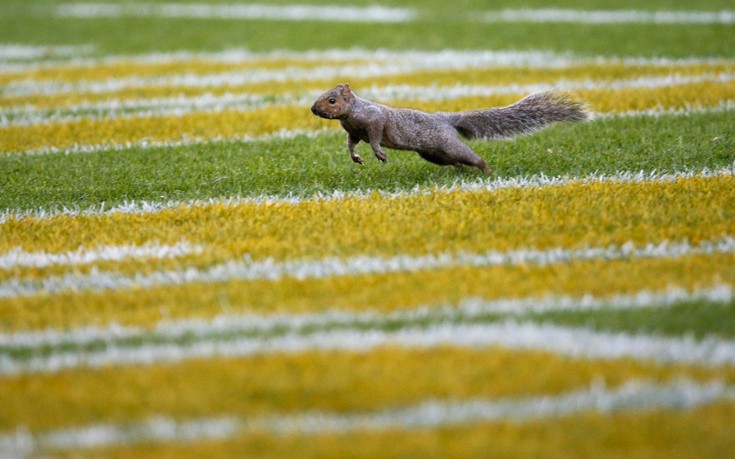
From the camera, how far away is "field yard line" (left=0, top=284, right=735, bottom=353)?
3.77 meters

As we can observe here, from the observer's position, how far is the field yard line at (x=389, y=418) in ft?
9.82

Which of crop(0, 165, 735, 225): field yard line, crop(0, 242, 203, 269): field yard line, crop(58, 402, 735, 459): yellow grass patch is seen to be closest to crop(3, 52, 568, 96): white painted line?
crop(0, 165, 735, 225): field yard line

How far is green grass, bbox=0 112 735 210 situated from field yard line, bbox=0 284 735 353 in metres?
1.97

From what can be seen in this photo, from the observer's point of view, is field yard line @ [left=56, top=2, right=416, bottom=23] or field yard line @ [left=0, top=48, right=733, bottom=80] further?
field yard line @ [left=56, top=2, right=416, bottom=23]

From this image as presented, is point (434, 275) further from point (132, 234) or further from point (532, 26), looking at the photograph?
point (532, 26)

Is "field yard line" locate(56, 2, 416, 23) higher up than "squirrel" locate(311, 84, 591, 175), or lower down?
higher up

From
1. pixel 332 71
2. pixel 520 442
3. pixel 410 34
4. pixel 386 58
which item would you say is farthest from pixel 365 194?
pixel 410 34

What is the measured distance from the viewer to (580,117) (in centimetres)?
591

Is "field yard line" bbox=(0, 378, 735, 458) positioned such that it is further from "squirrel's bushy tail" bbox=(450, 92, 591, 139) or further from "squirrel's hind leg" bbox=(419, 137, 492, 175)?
"squirrel's bushy tail" bbox=(450, 92, 591, 139)

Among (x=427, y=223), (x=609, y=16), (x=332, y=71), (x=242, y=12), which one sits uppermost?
(x=242, y=12)

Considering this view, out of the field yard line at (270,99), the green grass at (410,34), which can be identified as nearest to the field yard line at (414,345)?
the field yard line at (270,99)

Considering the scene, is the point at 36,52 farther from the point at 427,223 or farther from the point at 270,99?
the point at 427,223

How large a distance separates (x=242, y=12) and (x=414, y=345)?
433 inches

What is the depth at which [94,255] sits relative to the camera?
475cm
